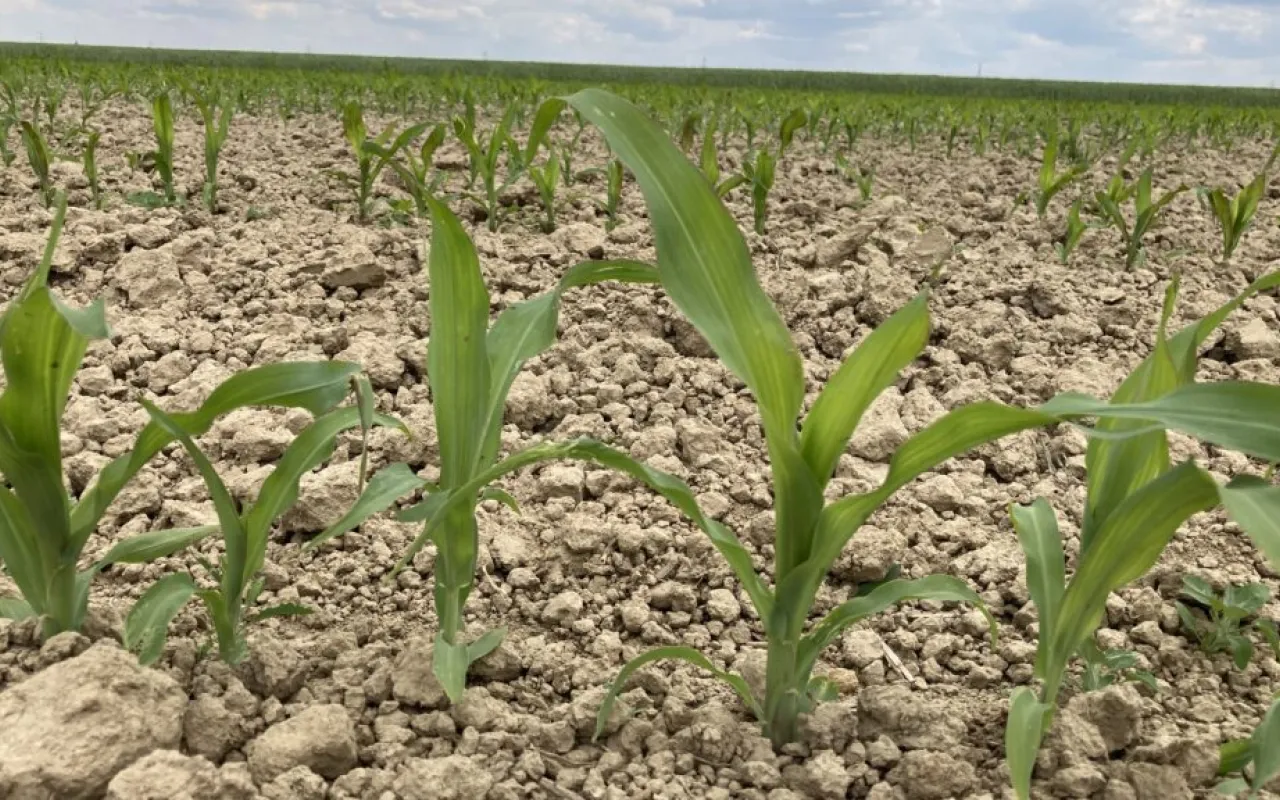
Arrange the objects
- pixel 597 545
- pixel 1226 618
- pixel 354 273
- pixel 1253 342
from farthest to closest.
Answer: pixel 354 273 → pixel 1253 342 → pixel 597 545 → pixel 1226 618

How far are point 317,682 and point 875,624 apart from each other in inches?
34.8

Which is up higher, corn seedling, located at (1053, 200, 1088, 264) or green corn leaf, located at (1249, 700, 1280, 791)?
corn seedling, located at (1053, 200, 1088, 264)

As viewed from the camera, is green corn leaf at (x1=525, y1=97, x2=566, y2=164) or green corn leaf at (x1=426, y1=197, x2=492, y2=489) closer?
green corn leaf at (x1=426, y1=197, x2=492, y2=489)

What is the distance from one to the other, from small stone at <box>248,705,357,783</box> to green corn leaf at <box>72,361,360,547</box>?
15.4 inches

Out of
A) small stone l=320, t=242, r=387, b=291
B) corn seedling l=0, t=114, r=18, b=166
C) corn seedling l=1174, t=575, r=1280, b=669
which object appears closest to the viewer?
corn seedling l=1174, t=575, r=1280, b=669

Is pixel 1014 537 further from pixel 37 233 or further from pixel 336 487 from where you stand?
pixel 37 233

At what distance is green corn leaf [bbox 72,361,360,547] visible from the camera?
140cm

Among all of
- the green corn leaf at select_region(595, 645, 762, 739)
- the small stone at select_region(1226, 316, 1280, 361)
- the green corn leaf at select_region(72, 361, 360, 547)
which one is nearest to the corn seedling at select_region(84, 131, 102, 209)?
the green corn leaf at select_region(72, 361, 360, 547)

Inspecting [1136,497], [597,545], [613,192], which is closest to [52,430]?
[597,545]

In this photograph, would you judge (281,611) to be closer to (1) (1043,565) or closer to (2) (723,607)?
(2) (723,607)

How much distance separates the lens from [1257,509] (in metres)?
1.02

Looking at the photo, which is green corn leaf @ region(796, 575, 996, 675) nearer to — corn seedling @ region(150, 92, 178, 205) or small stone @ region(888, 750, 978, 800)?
small stone @ region(888, 750, 978, 800)

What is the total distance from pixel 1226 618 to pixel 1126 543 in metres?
0.58

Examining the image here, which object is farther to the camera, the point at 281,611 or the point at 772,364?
the point at 281,611
